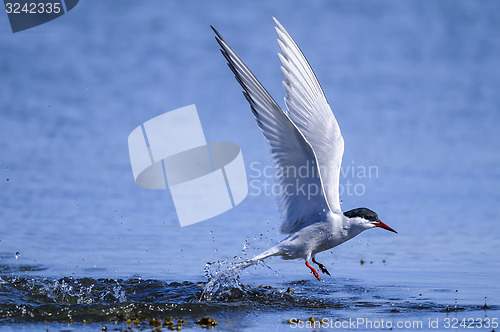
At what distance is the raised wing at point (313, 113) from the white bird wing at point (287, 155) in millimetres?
334

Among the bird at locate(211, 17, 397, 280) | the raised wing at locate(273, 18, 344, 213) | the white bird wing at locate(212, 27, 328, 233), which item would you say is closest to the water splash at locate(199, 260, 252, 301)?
the bird at locate(211, 17, 397, 280)

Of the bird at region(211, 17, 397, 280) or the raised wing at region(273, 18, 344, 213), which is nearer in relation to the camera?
the bird at region(211, 17, 397, 280)

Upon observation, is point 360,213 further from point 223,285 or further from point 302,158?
point 223,285

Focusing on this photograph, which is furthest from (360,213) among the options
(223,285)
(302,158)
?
(223,285)

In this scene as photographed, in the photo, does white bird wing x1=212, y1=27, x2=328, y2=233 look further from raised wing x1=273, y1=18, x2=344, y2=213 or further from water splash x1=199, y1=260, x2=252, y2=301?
water splash x1=199, y1=260, x2=252, y2=301

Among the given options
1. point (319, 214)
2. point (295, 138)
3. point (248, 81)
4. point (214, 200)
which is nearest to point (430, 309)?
point (319, 214)

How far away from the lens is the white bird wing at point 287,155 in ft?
18.9

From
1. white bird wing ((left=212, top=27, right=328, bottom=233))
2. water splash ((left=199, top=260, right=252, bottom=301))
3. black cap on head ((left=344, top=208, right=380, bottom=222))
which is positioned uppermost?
white bird wing ((left=212, top=27, right=328, bottom=233))

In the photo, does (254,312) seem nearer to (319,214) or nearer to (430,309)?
(319,214)

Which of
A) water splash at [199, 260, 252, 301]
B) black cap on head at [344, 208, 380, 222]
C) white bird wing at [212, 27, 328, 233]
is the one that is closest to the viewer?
white bird wing at [212, 27, 328, 233]

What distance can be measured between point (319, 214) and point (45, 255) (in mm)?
3263

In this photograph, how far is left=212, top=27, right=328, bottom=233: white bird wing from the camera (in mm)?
5770

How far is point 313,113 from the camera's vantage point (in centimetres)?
713

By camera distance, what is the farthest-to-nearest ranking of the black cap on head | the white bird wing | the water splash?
the black cap on head → the water splash → the white bird wing
